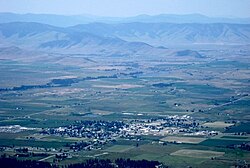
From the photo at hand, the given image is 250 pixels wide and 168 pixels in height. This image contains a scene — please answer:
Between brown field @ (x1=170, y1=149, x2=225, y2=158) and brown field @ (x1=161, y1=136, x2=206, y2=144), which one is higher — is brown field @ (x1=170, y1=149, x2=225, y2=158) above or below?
below

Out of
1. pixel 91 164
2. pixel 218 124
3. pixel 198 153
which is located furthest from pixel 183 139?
pixel 91 164

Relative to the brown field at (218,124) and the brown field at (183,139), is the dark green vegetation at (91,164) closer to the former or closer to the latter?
the brown field at (183,139)

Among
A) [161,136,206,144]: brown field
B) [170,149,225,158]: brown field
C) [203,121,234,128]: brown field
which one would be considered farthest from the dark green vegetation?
[203,121,234,128]: brown field

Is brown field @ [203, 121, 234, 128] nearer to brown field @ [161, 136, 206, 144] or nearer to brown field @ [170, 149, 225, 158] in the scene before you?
brown field @ [161, 136, 206, 144]

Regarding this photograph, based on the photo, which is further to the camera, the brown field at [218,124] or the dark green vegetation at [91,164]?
the brown field at [218,124]

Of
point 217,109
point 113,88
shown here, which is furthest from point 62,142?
point 113,88

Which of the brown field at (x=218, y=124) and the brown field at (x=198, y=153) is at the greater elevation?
the brown field at (x=218, y=124)

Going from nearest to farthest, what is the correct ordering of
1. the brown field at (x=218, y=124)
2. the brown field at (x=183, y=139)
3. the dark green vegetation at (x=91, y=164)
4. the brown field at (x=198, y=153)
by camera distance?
the dark green vegetation at (x=91, y=164) → the brown field at (x=198, y=153) → the brown field at (x=183, y=139) → the brown field at (x=218, y=124)

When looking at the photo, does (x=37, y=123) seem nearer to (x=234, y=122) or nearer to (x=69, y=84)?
(x=234, y=122)

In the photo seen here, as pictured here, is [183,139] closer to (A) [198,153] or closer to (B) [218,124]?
(A) [198,153]

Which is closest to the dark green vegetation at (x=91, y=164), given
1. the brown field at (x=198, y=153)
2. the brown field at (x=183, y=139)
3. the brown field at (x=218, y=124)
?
the brown field at (x=198, y=153)

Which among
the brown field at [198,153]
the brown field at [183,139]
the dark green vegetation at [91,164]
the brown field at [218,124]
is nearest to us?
the dark green vegetation at [91,164]

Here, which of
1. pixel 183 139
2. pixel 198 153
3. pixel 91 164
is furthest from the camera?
pixel 183 139

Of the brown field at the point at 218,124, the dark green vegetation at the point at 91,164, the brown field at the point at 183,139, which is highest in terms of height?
the brown field at the point at 218,124
